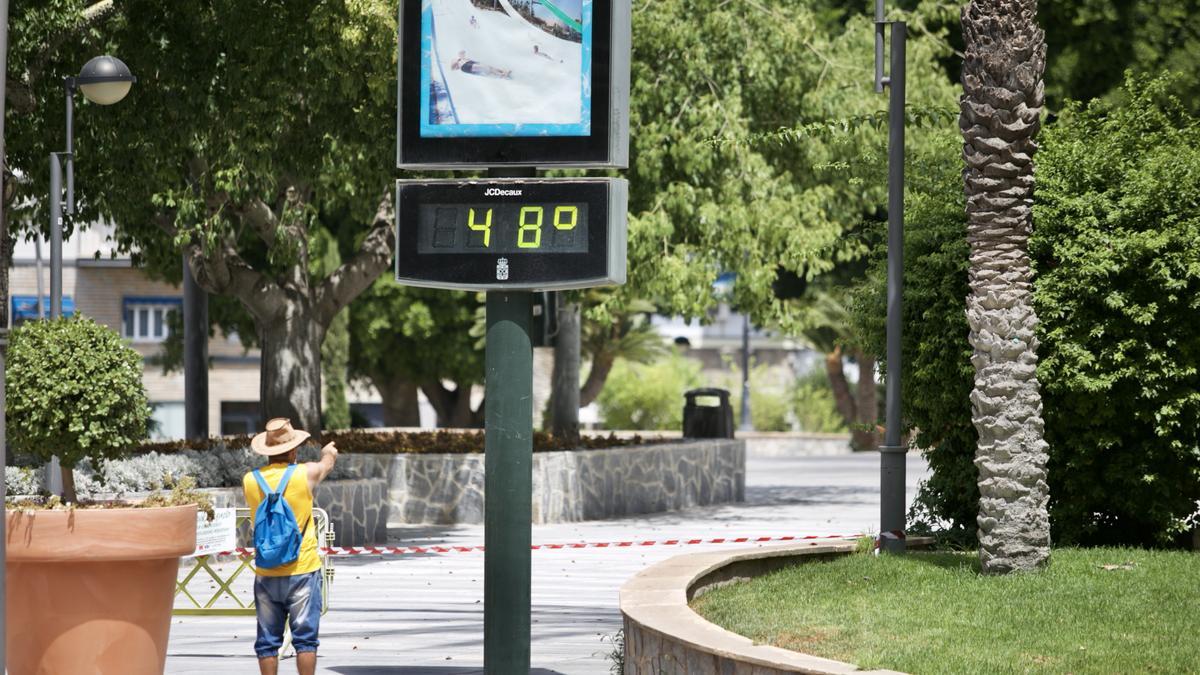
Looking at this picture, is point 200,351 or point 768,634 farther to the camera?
point 200,351

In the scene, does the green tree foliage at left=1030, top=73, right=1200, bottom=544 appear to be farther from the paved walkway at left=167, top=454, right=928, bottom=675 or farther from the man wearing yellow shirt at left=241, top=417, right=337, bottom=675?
the man wearing yellow shirt at left=241, top=417, right=337, bottom=675

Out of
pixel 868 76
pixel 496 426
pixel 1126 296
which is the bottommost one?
pixel 496 426

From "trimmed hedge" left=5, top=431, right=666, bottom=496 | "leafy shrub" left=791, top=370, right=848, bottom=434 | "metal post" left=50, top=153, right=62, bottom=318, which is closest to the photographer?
"trimmed hedge" left=5, top=431, right=666, bottom=496

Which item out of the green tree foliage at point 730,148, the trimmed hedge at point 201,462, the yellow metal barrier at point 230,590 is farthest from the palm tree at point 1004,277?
the green tree foliage at point 730,148

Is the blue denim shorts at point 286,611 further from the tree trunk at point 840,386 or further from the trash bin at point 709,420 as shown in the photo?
the tree trunk at point 840,386

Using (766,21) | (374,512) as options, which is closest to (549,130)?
(374,512)

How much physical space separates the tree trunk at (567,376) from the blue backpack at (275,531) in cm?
1688

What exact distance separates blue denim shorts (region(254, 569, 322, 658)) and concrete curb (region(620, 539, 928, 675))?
1.57 m

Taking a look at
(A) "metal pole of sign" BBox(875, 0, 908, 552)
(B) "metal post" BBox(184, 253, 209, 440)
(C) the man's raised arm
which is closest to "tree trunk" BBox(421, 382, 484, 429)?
(B) "metal post" BBox(184, 253, 209, 440)

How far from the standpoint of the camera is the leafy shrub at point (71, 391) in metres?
12.0

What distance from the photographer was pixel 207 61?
61.3 feet

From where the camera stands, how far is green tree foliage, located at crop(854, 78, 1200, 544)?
12.9 meters

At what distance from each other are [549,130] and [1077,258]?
17.2 ft

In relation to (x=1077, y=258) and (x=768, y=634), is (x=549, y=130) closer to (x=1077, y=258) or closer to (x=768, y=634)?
(x=768, y=634)
